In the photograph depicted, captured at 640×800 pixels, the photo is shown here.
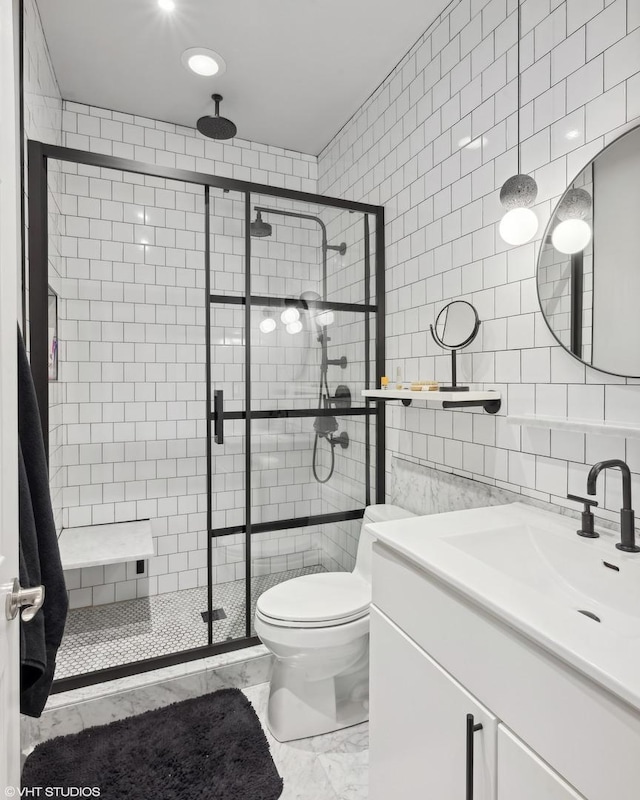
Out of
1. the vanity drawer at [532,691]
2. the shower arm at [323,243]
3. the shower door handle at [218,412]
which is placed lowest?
the vanity drawer at [532,691]

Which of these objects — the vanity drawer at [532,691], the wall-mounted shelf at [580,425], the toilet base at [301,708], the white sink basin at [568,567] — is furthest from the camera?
the toilet base at [301,708]

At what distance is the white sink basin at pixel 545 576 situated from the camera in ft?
2.34

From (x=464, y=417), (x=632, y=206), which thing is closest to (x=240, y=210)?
(x=464, y=417)

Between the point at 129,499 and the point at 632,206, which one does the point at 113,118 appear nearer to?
the point at 129,499

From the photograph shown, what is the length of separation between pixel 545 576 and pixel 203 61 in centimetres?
251

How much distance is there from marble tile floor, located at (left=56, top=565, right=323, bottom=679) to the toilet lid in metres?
0.34

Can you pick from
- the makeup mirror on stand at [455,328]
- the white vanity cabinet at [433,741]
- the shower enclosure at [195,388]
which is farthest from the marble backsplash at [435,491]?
the white vanity cabinet at [433,741]

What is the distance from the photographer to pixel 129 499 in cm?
272

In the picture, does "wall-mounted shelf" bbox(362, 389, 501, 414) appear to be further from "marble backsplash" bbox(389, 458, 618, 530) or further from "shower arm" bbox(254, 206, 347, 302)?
"shower arm" bbox(254, 206, 347, 302)

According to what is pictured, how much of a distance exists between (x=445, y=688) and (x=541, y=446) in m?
0.84

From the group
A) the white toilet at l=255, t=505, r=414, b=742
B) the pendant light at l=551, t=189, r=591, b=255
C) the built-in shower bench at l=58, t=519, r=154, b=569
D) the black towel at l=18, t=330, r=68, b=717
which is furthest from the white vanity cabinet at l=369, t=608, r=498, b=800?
the built-in shower bench at l=58, t=519, r=154, b=569

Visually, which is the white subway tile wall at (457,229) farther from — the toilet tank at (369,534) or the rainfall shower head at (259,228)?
the toilet tank at (369,534)

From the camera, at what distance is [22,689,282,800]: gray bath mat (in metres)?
1.49

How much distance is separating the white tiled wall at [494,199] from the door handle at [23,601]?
1.40 meters
